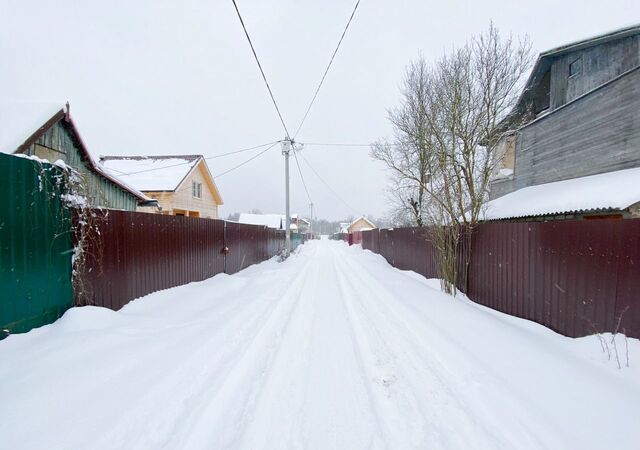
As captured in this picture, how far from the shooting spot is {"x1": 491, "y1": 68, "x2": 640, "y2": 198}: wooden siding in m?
6.65

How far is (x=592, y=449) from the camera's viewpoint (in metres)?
1.87

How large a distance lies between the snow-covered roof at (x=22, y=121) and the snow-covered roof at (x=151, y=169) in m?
7.39

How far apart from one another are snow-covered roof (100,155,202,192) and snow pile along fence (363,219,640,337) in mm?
15578

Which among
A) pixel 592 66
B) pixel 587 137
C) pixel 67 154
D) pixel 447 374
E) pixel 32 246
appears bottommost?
pixel 447 374

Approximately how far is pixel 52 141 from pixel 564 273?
1292 cm

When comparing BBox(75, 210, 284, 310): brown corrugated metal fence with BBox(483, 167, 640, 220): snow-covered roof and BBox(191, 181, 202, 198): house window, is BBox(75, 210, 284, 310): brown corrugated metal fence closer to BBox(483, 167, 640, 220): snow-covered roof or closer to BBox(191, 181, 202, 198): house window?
BBox(483, 167, 640, 220): snow-covered roof

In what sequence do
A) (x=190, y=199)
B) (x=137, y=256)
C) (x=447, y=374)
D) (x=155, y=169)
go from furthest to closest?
1. (x=190, y=199)
2. (x=155, y=169)
3. (x=137, y=256)
4. (x=447, y=374)

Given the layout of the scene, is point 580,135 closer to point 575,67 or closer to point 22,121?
point 575,67

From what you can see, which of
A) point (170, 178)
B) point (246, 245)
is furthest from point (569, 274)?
point (170, 178)

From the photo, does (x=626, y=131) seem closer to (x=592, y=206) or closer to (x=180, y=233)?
(x=592, y=206)

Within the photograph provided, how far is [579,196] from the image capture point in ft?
20.7

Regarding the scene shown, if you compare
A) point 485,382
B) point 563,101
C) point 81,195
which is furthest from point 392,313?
point 563,101

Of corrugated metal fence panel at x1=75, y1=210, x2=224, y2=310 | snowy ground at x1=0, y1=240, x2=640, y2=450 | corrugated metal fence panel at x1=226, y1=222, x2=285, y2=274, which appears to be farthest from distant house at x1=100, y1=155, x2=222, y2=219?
snowy ground at x1=0, y1=240, x2=640, y2=450

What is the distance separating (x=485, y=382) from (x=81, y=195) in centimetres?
567
